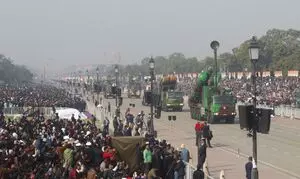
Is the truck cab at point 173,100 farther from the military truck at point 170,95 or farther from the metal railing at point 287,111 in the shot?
the metal railing at point 287,111

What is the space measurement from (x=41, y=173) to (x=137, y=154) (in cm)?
544

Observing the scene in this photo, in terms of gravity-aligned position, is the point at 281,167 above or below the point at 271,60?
below

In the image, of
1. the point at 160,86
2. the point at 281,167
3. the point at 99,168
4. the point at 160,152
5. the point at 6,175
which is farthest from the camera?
the point at 160,86

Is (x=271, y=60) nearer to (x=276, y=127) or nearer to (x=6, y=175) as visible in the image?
(x=276, y=127)

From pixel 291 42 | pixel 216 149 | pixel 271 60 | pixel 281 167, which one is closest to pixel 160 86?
pixel 216 149

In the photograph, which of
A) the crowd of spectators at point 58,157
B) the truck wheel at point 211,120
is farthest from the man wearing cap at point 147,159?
the truck wheel at point 211,120

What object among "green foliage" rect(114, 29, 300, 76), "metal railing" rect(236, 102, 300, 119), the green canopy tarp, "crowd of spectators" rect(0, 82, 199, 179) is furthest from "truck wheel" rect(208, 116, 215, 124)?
"green foliage" rect(114, 29, 300, 76)

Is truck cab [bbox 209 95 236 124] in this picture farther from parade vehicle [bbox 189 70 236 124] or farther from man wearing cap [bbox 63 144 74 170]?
man wearing cap [bbox 63 144 74 170]

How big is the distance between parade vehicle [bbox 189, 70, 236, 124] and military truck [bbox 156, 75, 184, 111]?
13180mm

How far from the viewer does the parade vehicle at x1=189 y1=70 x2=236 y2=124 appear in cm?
4425

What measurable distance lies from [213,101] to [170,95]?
1764 centimetres

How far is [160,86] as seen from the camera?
65.0 meters

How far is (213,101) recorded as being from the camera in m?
44.3

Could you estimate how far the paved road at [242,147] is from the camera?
22.7 metres
